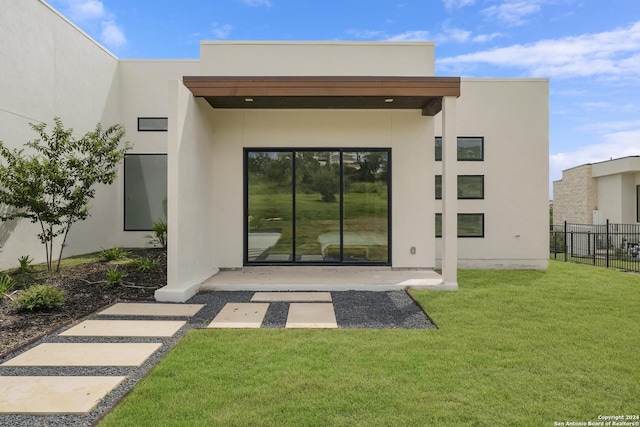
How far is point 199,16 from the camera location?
10422mm

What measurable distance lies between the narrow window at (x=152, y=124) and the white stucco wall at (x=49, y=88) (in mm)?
767

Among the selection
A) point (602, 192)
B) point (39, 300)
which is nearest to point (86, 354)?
point (39, 300)

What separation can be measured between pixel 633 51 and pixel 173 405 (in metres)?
17.7

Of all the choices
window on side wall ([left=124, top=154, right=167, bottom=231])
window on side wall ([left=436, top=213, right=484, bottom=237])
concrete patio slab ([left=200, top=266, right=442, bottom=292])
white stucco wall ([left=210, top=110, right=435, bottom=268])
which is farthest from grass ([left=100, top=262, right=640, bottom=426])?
window on side wall ([left=124, top=154, right=167, bottom=231])

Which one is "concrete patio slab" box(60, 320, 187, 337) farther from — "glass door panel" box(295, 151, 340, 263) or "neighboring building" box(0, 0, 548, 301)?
"glass door panel" box(295, 151, 340, 263)

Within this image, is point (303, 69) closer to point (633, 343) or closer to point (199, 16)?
point (199, 16)

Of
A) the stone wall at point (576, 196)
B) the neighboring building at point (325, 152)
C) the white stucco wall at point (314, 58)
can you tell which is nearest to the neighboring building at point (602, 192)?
the stone wall at point (576, 196)

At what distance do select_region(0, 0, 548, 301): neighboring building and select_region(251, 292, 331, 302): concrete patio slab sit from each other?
124cm

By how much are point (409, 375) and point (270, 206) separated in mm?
5648

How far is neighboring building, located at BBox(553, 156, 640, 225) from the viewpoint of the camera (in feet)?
62.5

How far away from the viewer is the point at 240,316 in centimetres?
540

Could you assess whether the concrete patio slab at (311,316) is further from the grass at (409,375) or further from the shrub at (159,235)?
the shrub at (159,235)

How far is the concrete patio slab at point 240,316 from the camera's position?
16.5 ft

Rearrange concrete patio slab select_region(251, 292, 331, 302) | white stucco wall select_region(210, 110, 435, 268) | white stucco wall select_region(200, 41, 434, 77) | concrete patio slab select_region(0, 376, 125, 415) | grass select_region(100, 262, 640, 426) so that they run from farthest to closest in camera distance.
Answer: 1. white stucco wall select_region(200, 41, 434, 77)
2. white stucco wall select_region(210, 110, 435, 268)
3. concrete patio slab select_region(251, 292, 331, 302)
4. concrete patio slab select_region(0, 376, 125, 415)
5. grass select_region(100, 262, 640, 426)
